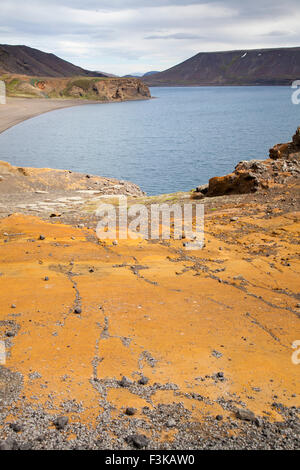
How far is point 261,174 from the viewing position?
2036cm

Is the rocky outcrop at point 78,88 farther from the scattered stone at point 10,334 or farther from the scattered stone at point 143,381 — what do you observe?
the scattered stone at point 143,381

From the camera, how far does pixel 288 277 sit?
33.2 ft

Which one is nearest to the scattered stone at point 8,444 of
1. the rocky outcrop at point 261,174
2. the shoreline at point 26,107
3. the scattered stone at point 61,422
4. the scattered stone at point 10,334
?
the scattered stone at point 61,422

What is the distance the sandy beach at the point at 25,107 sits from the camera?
86.0 m

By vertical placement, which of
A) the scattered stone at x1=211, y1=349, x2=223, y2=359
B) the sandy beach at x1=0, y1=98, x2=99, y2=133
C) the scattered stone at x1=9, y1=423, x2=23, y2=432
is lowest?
the scattered stone at x1=211, y1=349, x2=223, y2=359

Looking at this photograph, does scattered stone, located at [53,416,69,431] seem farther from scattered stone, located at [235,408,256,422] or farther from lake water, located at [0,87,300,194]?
lake water, located at [0,87,300,194]

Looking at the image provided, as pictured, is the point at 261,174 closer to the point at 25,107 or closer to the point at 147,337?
the point at 147,337

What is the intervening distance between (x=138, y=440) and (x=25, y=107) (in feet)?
375

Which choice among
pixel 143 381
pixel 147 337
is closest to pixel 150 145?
pixel 147 337

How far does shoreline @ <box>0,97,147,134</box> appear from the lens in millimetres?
85750

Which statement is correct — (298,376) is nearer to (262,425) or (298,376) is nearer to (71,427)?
(262,425)

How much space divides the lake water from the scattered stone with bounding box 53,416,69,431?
1237 inches

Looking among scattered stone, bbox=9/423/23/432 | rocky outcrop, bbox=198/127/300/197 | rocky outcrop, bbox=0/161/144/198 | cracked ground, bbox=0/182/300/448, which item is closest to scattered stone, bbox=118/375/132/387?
cracked ground, bbox=0/182/300/448

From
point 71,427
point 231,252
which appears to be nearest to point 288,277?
point 231,252
